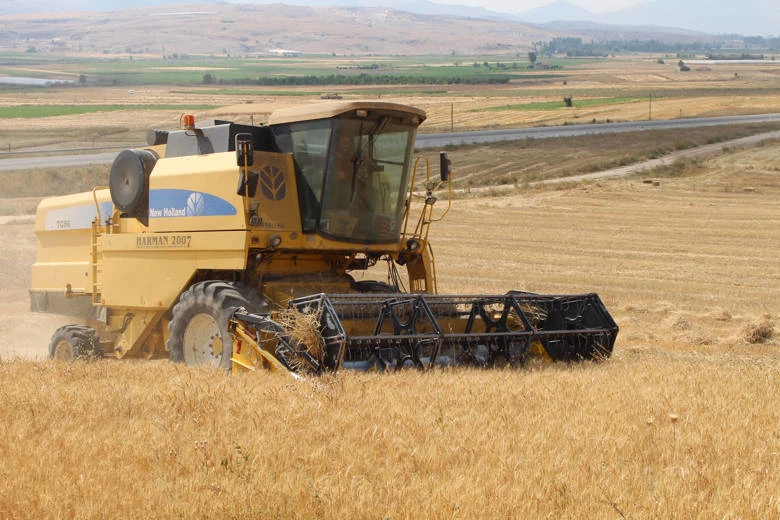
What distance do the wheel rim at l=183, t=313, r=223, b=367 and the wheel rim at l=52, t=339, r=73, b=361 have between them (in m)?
2.36

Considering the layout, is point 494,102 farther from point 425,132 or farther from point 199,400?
point 199,400

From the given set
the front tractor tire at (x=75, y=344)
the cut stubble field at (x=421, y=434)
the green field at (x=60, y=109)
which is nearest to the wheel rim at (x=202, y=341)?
the cut stubble field at (x=421, y=434)

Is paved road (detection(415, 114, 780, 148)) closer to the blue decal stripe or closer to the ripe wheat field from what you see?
the blue decal stripe

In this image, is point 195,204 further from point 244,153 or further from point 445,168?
point 445,168

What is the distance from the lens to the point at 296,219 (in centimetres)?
941

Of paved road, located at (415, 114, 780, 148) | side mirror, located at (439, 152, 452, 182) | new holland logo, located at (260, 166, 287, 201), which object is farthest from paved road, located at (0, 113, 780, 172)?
side mirror, located at (439, 152, 452, 182)

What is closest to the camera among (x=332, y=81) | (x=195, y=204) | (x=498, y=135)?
(x=195, y=204)

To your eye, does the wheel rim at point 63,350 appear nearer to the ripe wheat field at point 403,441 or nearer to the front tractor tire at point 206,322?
the front tractor tire at point 206,322

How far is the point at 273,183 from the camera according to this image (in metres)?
9.33

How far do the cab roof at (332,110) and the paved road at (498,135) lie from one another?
29136mm

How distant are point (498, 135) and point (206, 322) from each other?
141 feet

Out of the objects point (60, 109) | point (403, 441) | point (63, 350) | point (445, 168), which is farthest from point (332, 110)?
point (60, 109)

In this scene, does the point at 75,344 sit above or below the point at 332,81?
below

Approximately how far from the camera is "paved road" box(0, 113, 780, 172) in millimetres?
38312
